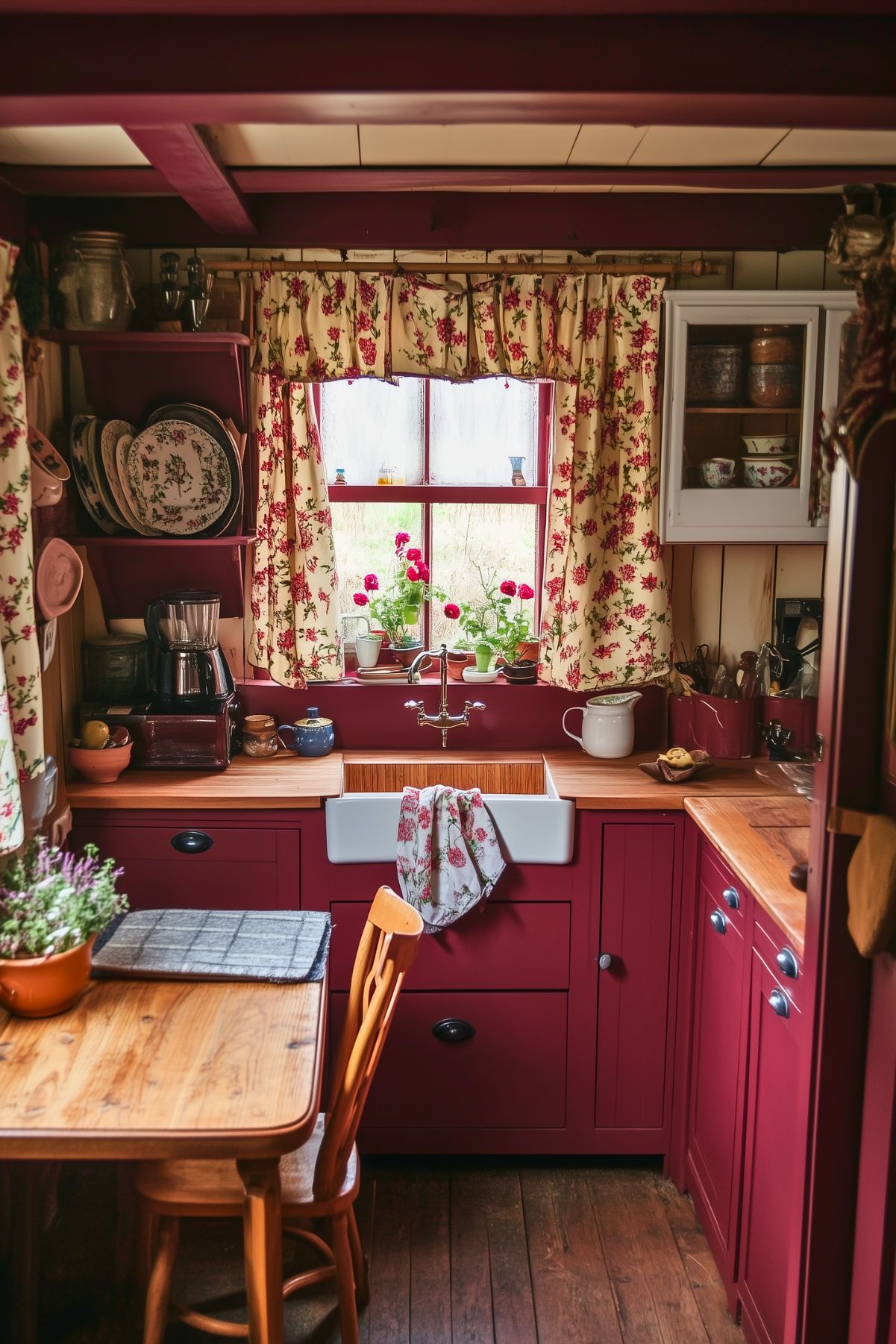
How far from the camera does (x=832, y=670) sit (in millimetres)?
1873

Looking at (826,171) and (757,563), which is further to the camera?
(757,563)

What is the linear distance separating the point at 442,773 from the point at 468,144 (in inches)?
63.7

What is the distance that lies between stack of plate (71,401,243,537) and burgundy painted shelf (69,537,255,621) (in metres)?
0.09

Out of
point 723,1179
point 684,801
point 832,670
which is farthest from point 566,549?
point 723,1179

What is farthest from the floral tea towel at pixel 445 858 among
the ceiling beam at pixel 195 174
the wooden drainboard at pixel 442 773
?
the ceiling beam at pixel 195 174

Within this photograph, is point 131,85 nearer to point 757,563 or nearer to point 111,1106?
point 111,1106

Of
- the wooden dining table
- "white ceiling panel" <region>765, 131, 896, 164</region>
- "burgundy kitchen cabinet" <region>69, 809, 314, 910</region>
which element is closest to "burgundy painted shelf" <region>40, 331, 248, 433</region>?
"burgundy kitchen cabinet" <region>69, 809, 314, 910</region>

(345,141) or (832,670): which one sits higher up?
(345,141)

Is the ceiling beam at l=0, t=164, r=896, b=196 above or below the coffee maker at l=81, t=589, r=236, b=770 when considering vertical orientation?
above

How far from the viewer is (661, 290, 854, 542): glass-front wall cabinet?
2986mm

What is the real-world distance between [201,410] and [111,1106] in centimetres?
197

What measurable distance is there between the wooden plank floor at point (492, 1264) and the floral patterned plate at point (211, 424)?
181 centimetres

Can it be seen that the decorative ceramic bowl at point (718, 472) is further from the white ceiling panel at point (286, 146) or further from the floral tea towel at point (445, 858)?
the white ceiling panel at point (286, 146)

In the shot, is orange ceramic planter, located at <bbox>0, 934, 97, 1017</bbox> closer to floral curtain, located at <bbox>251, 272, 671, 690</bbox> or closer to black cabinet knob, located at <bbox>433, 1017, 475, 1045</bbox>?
black cabinet knob, located at <bbox>433, 1017, 475, 1045</bbox>
